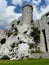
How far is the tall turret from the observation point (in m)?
62.5

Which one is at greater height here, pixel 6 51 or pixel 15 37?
pixel 15 37

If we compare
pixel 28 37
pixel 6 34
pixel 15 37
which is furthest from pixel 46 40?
pixel 6 34

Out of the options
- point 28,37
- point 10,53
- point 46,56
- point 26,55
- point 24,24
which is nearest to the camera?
point 46,56

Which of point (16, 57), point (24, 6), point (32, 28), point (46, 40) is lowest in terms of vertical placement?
point (16, 57)

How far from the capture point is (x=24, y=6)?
65.0 metres

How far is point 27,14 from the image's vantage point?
63531 mm

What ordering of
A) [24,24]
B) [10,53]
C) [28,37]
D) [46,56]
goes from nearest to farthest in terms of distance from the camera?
1. [46,56]
2. [10,53]
3. [28,37]
4. [24,24]

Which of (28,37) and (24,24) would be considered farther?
(24,24)

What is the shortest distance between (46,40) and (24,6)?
56.1ft

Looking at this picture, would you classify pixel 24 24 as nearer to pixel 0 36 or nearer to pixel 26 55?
pixel 0 36

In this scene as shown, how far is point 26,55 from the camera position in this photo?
4831cm

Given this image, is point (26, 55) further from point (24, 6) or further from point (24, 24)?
point (24, 6)

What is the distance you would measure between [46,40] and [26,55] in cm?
788

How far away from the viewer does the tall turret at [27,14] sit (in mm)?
62469
